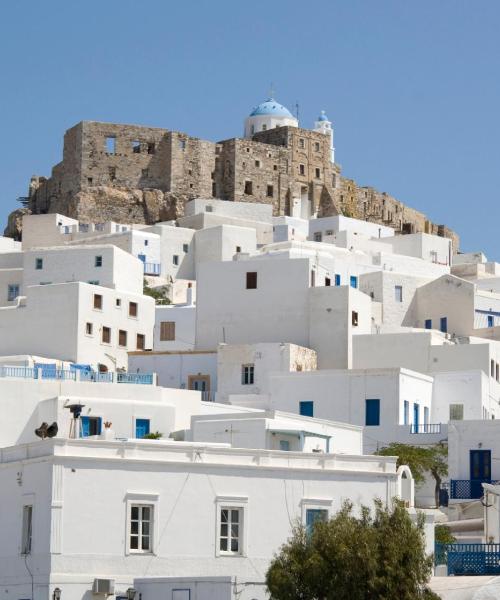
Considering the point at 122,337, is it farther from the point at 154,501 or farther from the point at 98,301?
the point at 154,501

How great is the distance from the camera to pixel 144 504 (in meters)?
36.0

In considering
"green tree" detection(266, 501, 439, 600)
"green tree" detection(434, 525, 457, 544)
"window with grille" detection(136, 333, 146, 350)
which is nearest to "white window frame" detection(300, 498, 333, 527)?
"green tree" detection(434, 525, 457, 544)

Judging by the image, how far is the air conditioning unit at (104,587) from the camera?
114 feet

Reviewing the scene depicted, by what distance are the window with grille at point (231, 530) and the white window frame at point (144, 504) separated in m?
1.53

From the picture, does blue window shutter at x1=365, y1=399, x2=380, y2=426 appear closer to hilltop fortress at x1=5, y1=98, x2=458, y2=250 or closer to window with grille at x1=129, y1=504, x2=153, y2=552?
window with grille at x1=129, y1=504, x2=153, y2=552

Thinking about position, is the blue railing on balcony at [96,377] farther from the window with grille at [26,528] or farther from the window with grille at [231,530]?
the window with grille at [26,528]

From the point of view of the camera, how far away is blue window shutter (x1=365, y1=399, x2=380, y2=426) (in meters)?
54.7

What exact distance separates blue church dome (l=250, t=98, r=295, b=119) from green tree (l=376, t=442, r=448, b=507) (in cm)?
7102

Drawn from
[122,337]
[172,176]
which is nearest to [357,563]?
[122,337]

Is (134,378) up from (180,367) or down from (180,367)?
down

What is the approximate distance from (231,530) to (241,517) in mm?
361

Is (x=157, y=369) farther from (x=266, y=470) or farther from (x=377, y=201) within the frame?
(x=377, y=201)

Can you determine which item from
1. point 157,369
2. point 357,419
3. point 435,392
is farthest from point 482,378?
point 157,369

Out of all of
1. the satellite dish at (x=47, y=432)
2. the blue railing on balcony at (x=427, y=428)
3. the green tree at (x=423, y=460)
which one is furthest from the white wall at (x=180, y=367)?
the satellite dish at (x=47, y=432)
